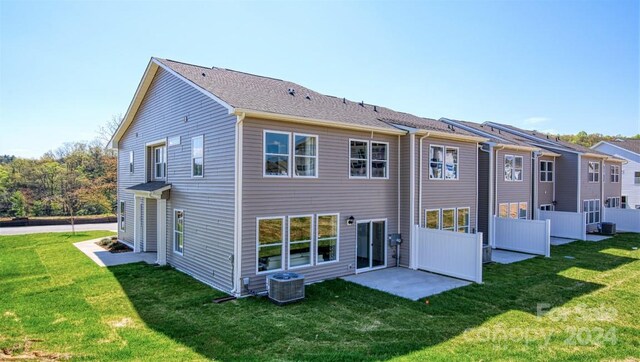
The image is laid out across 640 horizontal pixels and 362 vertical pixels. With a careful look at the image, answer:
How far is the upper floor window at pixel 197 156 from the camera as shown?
1097cm

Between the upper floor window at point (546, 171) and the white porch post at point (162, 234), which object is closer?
the white porch post at point (162, 234)

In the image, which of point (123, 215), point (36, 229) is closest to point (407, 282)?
point (123, 215)

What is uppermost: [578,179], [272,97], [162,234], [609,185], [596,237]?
[272,97]

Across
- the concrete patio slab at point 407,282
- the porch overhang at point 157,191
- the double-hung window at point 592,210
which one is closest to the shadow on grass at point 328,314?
the concrete patio slab at point 407,282

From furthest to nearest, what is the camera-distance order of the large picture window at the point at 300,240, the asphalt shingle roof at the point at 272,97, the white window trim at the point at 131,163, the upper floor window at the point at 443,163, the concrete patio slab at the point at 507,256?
the white window trim at the point at 131,163
the concrete patio slab at the point at 507,256
the upper floor window at the point at 443,163
the large picture window at the point at 300,240
the asphalt shingle roof at the point at 272,97

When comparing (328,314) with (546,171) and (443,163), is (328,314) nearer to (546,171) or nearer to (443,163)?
(443,163)

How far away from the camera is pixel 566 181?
21594mm

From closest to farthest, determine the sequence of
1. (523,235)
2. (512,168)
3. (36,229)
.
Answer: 1. (523,235)
2. (512,168)
3. (36,229)

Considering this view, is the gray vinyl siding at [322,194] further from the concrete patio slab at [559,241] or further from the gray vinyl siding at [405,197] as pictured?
the concrete patio slab at [559,241]

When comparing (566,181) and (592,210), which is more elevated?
(566,181)

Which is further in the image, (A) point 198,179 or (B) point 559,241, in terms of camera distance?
(B) point 559,241

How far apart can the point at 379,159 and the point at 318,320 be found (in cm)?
646

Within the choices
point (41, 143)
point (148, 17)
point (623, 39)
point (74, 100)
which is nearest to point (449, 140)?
point (623, 39)

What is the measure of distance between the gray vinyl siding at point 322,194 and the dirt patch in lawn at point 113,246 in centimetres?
908
